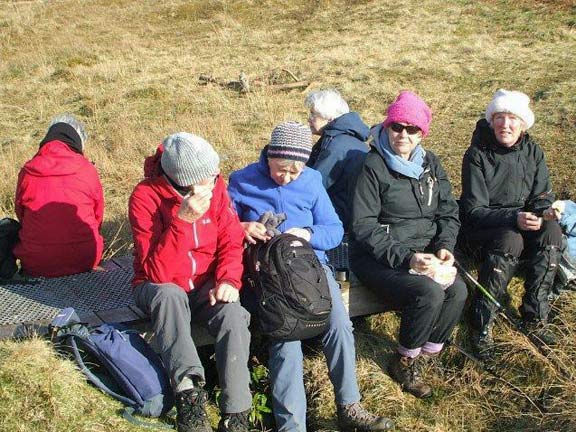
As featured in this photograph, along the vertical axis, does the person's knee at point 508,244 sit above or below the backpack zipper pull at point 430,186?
below

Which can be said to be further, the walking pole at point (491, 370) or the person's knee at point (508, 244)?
the person's knee at point (508, 244)

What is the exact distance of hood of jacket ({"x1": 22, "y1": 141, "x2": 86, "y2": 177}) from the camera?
17.3ft

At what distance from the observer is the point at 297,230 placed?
446cm

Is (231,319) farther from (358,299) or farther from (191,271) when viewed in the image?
(358,299)

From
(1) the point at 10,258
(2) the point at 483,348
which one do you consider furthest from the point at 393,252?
(1) the point at 10,258

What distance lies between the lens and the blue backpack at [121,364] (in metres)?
3.96

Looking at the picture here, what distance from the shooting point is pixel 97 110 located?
12305mm

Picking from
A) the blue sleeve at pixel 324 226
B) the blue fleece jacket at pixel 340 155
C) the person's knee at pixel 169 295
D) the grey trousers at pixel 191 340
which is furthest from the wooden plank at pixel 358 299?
the person's knee at pixel 169 295

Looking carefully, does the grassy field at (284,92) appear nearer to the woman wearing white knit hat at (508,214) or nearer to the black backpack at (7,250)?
the woman wearing white knit hat at (508,214)

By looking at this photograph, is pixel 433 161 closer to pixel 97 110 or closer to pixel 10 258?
pixel 10 258

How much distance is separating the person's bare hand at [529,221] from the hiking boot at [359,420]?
5.66ft

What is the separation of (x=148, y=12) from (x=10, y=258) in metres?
19.4

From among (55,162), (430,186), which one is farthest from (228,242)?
(55,162)

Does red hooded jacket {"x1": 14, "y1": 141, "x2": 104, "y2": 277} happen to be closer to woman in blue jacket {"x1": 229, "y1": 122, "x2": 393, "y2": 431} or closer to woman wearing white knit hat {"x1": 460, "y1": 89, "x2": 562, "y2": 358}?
woman in blue jacket {"x1": 229, "y1": 122, "x2": 393, "y2": 431}
